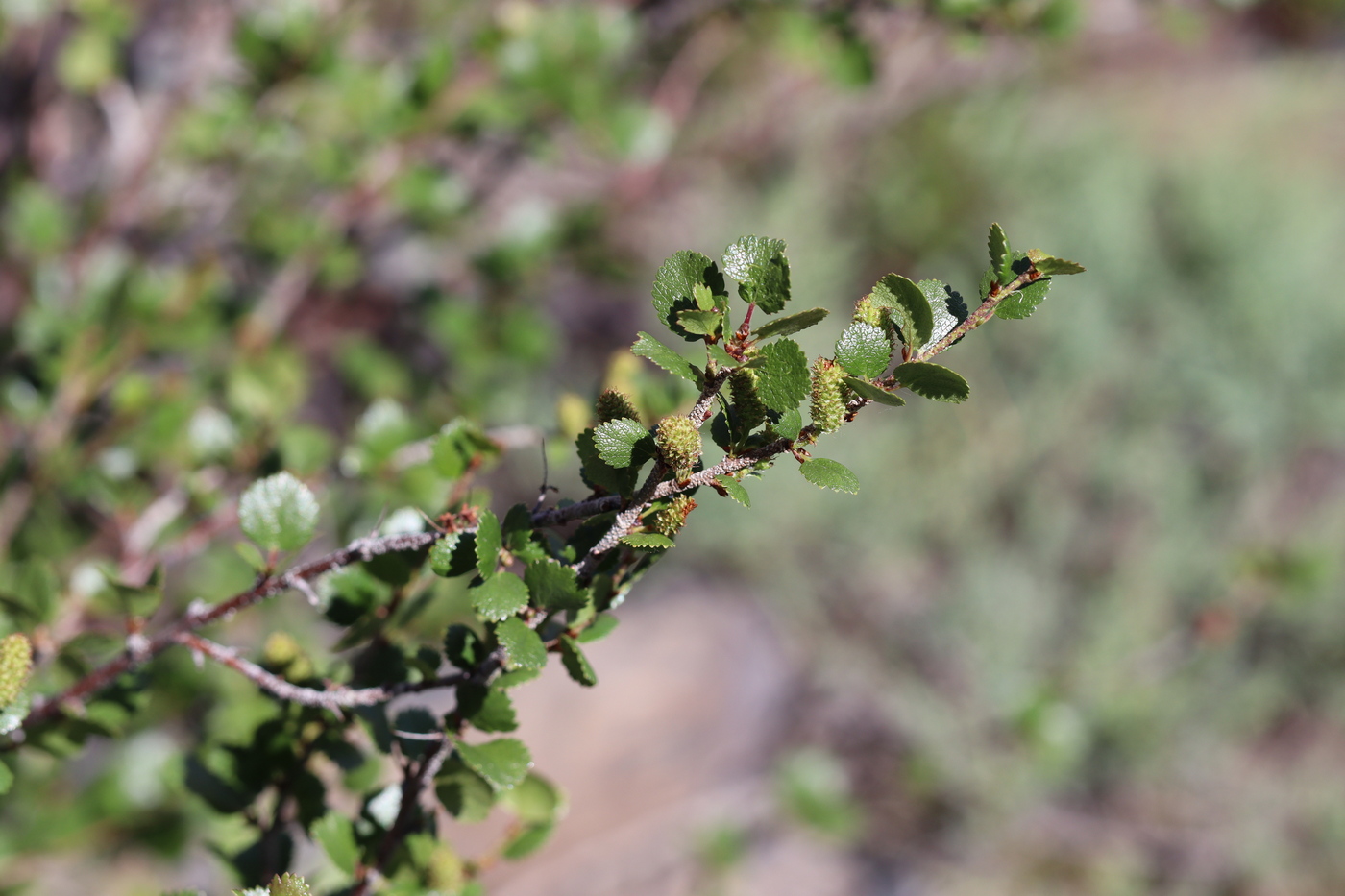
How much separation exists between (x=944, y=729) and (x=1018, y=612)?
0.43 meters

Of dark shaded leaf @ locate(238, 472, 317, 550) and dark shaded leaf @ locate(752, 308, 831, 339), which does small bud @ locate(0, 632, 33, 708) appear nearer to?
dark shaded leaf @ locate(238, 472, 317, 550)

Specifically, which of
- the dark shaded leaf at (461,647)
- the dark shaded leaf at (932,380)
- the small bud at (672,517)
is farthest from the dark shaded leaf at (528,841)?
the dark shaded leaf at (932,380)

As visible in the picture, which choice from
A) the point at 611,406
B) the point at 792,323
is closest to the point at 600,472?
the point at 611,406

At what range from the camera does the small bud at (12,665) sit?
0.48 meters

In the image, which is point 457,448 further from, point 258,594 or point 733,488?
point 733,488

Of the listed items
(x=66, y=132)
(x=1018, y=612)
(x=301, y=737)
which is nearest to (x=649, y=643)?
(x=1018, y=612)

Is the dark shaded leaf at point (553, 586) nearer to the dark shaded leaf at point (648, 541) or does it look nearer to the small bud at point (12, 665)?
the dark shaded leaf at point (648, 541)

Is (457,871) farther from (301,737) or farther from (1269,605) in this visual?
(1269,605)

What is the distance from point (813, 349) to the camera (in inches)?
114

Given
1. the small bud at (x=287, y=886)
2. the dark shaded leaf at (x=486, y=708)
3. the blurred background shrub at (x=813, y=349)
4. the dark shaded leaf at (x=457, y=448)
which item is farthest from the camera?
the blurred background shrub at (x=813, y=349)

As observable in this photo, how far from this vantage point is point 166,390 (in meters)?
1.18

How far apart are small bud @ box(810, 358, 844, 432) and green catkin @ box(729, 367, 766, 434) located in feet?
0.09

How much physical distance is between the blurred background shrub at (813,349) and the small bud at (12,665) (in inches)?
3.5

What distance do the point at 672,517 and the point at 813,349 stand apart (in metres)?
2.50
